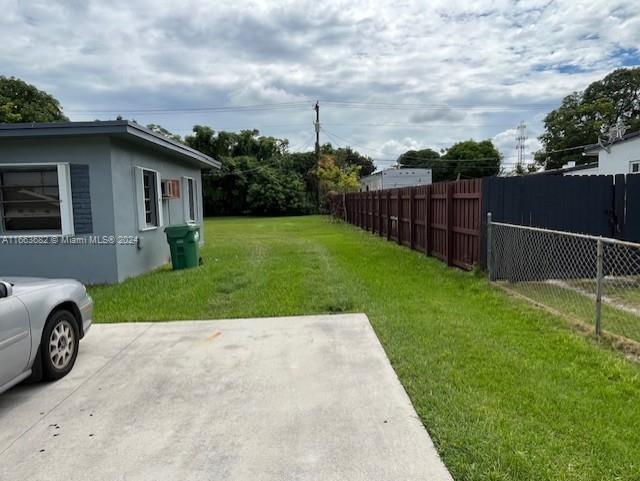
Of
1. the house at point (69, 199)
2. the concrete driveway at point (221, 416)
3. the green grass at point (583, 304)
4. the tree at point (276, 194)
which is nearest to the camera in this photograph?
the concrete driveway at point (221, 416)

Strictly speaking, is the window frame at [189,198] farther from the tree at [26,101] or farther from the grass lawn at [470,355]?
the tree at [26,101]

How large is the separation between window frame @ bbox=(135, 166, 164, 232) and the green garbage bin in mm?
499

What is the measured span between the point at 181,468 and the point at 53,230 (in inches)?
285

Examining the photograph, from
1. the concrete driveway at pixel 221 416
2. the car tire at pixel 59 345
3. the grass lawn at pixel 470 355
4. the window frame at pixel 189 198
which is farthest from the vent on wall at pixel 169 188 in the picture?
the car tire at pixel 59 345

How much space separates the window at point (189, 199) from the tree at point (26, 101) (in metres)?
22.7

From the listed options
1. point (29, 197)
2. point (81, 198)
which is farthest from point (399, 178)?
point (29, 197)

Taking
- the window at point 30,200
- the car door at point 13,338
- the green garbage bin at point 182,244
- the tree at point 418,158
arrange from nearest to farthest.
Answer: the car door at point 13,338, the window at point 30,200, the green garbage bin at point 182,244, the tree at point 418,158

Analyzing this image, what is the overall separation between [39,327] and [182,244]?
6.21 m

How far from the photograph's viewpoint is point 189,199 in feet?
46.9

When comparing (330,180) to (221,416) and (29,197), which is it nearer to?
(29,197)

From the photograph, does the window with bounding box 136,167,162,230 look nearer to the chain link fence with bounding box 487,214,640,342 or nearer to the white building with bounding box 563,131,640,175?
the chain link fence with bounding box 487,214,640,342

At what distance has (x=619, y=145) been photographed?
16.8m

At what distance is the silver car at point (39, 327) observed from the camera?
343 centimetres

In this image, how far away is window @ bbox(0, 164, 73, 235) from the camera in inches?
334
